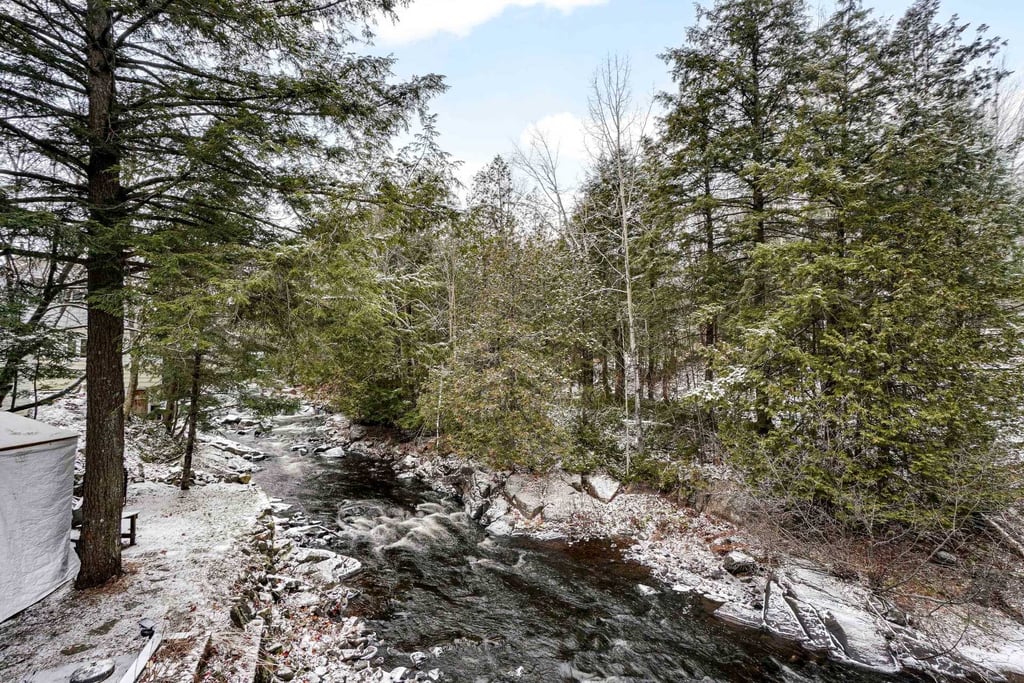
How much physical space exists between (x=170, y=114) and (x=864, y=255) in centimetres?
1020

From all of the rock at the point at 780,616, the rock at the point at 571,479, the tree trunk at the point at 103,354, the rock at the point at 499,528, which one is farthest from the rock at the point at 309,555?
the rock at the point at 780,616

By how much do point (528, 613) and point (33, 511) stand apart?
6.60m

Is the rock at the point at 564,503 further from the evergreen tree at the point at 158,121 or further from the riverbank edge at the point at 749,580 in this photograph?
the evergreen tree at the point at 158,121

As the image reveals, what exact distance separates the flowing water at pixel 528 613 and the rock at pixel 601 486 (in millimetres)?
1424

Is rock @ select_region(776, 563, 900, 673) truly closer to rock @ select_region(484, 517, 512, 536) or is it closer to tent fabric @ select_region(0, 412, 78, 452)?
rock @ select_region(484, 517, 512, 536)

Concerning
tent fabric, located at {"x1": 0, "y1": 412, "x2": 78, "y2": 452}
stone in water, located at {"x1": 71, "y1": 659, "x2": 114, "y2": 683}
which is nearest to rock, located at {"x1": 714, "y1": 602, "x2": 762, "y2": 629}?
stone in water, located at {"x1": 71, "y1": 659, "x2": 114, "y2": 683}

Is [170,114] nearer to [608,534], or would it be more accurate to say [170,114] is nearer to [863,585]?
[608,534]

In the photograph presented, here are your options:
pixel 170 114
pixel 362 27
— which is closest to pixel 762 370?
pixel 362 27

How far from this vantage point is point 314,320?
5426 millimetres

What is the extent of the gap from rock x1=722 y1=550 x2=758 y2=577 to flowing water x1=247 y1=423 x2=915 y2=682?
115 centimetres

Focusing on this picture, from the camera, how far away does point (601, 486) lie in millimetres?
10469

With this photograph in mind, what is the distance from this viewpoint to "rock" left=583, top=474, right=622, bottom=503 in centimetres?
1016

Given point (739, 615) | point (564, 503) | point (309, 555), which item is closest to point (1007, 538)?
point (739, 615)

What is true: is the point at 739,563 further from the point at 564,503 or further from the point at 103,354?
the point at 103,354
